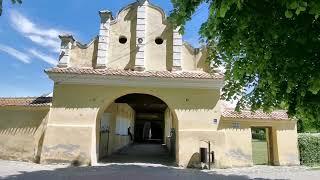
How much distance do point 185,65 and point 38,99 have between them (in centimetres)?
671

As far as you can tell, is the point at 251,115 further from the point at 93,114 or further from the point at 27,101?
the point at 27,101

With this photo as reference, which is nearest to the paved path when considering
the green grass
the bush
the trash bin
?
the trash bin

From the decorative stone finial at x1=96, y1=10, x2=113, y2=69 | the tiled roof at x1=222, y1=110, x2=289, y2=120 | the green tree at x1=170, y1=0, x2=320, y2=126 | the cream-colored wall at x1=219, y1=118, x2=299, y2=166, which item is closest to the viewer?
the green tree at x1=170, y1=0, x2=320, y2=126

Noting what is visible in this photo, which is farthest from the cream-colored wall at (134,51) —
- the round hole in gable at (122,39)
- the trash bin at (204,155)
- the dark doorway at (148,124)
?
the dark doorway at (148,124)

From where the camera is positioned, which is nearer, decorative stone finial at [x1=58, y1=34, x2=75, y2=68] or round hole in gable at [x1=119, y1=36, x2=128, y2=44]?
decorative stone finial at [x1=58, y1=34, x2=75, y2=68]

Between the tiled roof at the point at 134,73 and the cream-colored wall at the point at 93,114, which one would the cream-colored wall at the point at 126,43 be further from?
the cream-colored wall at the point at 93,114

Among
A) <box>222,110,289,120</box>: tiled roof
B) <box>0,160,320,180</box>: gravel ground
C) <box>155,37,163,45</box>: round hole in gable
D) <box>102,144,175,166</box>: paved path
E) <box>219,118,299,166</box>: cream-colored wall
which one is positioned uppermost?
<box>155,37,163,45</box>: round hole in gable

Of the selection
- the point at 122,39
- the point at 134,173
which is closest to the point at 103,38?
the point at 122,39


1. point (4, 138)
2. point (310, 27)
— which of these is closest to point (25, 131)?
point (4, 138)

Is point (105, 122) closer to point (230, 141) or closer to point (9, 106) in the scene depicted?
point (9, 106)

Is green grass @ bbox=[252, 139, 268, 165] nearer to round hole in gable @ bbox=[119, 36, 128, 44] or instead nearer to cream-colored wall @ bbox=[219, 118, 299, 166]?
cream-colored wall @ bbox=[219, 118, 299, 166]

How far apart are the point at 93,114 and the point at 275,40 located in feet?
30.7

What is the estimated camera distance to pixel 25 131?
1470 cm

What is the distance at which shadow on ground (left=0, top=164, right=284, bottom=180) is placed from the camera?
1093cm
